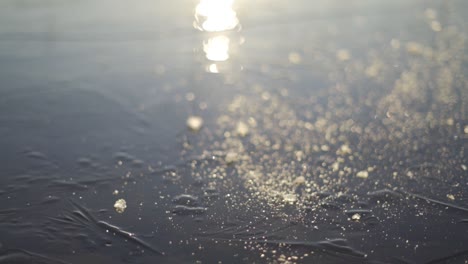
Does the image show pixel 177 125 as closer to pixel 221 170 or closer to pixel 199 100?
pixel 199 100

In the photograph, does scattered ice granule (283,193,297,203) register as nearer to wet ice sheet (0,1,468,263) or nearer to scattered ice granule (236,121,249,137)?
wet ice sheet (0,1,468,263)

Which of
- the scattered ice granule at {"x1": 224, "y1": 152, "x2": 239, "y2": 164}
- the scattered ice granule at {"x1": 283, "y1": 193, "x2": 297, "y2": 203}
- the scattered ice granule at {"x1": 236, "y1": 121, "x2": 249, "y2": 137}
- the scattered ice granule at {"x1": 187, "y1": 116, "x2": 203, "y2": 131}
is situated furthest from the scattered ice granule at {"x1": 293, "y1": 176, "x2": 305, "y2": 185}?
the scattered ice granule at {"x1": 187, "y1": 116, "x2": 203, "y2": 131}

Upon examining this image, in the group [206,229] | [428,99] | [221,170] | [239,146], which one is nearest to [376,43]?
[428,99]

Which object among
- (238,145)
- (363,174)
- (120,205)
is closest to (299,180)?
(363,174)

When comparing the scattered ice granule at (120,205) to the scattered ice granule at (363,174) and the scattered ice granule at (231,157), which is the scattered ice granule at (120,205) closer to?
the scattered ice granule at (231,157)

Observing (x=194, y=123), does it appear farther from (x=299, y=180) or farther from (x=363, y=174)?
(x=363, y=174)

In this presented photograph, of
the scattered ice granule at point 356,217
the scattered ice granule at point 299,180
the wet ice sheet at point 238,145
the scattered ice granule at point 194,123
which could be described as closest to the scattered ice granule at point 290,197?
the wet ice sheet at point 238,145
